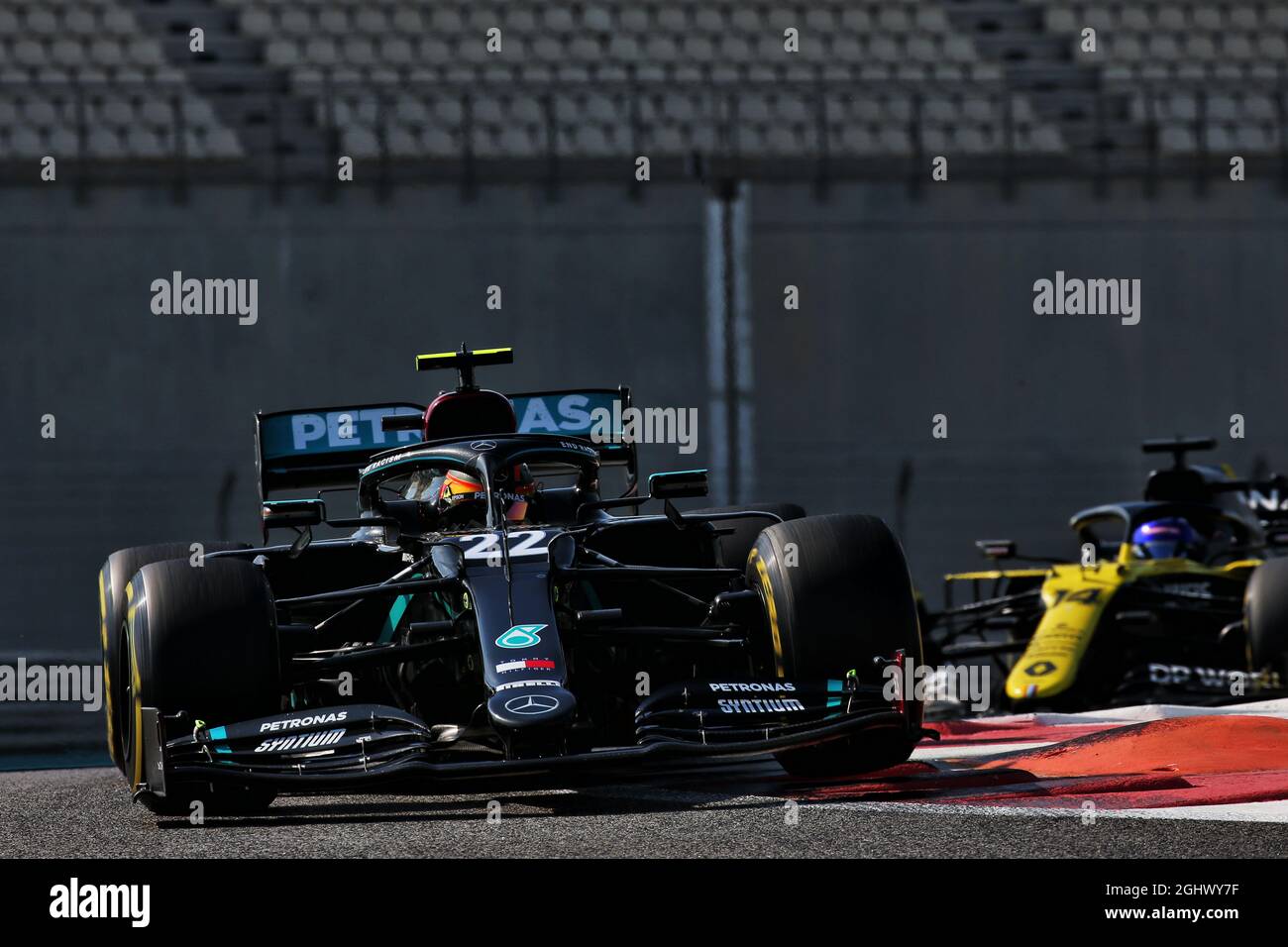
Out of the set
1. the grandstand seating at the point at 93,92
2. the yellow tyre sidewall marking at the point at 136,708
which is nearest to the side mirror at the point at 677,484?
the yellow tyre sidewall marking at the point at 136,708

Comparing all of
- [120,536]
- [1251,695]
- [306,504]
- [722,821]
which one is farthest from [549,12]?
[722,821]

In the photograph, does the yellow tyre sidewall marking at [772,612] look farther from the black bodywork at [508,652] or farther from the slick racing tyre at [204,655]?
the slick racing tyre at [204,655]

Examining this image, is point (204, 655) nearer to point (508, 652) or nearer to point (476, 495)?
point (508, 652)

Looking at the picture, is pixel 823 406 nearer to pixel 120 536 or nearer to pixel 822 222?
pixel 822 222

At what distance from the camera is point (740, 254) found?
16234 mm

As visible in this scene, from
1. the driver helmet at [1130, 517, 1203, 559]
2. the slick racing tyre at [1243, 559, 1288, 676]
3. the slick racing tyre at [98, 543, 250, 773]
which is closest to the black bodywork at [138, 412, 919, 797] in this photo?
the slick racing tyre at [98, 543, 250, 773]

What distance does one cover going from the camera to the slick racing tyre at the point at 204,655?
5.07 m

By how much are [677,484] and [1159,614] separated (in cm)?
383

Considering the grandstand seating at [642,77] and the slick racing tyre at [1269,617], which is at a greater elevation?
the grandstand seating at [642,77]

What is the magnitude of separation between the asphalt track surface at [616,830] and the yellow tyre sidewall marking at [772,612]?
0.35 meters

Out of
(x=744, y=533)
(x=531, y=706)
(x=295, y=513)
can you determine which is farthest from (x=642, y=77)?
(x=531, y=706)

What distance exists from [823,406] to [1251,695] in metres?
8.23

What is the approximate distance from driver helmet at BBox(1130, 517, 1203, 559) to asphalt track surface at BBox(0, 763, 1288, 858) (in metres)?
4.55

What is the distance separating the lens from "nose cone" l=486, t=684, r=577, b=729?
15.8 ft
